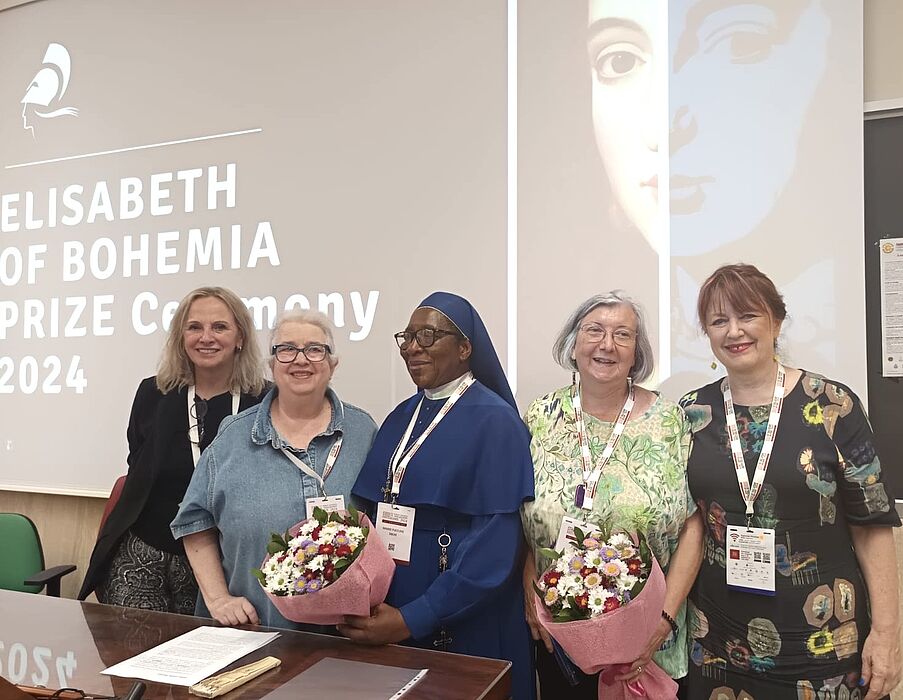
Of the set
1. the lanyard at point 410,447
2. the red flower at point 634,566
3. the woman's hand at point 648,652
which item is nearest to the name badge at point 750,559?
the woman's hand at point 648,652

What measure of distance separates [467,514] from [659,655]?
71 centimetres

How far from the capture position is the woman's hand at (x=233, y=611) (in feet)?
6.96

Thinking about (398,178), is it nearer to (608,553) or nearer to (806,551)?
(608,553)

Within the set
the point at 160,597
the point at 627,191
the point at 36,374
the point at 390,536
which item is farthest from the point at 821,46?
the point at 36,374

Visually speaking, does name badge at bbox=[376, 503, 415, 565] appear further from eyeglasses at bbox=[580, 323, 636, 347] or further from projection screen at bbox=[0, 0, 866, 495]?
projection screen at bbox=[0, 0, 866, 495]

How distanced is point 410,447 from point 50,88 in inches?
139

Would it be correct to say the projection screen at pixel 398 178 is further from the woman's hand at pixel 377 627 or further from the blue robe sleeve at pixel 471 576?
the woman's hand at pixel 377 627

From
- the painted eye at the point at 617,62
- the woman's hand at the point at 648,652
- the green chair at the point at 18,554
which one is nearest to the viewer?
the woman's hand at the point at 648,652

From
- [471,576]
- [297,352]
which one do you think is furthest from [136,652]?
[297,352]

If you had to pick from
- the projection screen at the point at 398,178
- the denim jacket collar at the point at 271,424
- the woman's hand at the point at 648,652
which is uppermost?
the projection screen at the point at 398,178

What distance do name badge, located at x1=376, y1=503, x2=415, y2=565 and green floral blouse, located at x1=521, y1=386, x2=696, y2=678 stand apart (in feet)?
1.17

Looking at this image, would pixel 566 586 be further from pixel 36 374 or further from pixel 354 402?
pixel 36 374

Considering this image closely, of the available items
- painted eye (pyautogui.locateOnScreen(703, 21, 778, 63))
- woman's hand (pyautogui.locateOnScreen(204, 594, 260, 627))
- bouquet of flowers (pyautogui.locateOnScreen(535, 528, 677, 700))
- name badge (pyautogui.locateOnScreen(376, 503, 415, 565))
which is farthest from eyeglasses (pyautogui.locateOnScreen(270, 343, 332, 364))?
painted eye (pyautogui.locateOnScreen(703, 21, 778, 63))

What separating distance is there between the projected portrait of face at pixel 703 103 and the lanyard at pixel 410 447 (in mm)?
1102
